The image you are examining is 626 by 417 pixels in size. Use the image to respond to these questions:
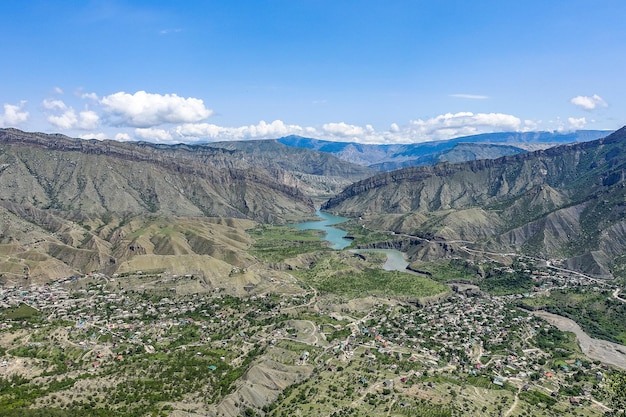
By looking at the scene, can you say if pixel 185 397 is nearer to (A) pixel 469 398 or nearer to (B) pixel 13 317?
(A) pixel 469 398

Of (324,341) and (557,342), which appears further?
(557,342)

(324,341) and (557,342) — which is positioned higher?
(324,341)

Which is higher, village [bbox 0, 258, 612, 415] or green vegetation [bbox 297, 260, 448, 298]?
village [bbox 0, 258, 612, 415]

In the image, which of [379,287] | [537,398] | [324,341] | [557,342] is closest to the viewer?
[537,398]

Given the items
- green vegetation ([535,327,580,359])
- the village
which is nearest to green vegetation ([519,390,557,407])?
the village

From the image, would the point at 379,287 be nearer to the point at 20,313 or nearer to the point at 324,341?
the point at 324,341

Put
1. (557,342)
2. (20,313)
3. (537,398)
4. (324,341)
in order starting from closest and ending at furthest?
1. (537,398)
2. (324,341)
3. (557,342)
4. (20,313)

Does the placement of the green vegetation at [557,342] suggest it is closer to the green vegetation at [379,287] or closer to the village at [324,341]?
the village at [324,341]

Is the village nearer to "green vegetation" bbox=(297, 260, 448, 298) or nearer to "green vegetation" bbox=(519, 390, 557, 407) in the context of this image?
"green vegetation" bbox=(519, 390, 557, 407)

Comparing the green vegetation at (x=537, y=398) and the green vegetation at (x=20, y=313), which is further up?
the green vegetation at (x=20, y=313)

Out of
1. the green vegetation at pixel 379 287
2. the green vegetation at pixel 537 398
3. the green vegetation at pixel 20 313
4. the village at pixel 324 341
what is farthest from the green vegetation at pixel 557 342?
the green vegetation at pixel 20 313

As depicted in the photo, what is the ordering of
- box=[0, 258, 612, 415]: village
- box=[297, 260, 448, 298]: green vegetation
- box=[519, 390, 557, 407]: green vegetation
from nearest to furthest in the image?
box=[519, 390, 557, 407]: green vegetation < box=[0, 258, 612, 415]: village < box=[297, 260, 448, 298]: green vegetation

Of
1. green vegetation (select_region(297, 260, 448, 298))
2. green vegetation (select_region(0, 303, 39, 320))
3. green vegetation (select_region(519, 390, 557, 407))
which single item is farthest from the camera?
green vegetation (select_region(297, 260, 448, 298))

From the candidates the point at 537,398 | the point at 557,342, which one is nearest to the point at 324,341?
the point at 537,398
